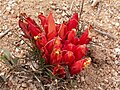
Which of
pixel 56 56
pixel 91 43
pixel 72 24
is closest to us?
pixel 56 56

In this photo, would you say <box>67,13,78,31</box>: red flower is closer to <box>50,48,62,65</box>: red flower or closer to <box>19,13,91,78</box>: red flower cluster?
<box>19,13,91,78</box>: red flower cluster


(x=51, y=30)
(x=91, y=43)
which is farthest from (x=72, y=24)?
(x=91, y=43)

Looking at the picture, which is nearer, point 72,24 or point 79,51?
point 79,51

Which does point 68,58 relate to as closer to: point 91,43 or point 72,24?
point 72,24

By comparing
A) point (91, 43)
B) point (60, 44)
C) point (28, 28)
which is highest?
point (28, 28)

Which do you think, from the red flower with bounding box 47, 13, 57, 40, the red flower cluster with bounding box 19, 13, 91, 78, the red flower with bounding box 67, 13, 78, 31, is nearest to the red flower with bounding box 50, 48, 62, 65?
the red flower cluster with bounding box 19, 13, 91, 78

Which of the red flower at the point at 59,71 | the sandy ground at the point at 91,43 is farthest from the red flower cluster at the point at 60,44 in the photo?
the sandy ground at the point at 91,43

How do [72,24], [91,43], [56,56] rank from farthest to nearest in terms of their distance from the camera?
[91,43]
[72,24]
[56,56]

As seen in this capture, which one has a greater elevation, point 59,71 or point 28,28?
point 28,28
